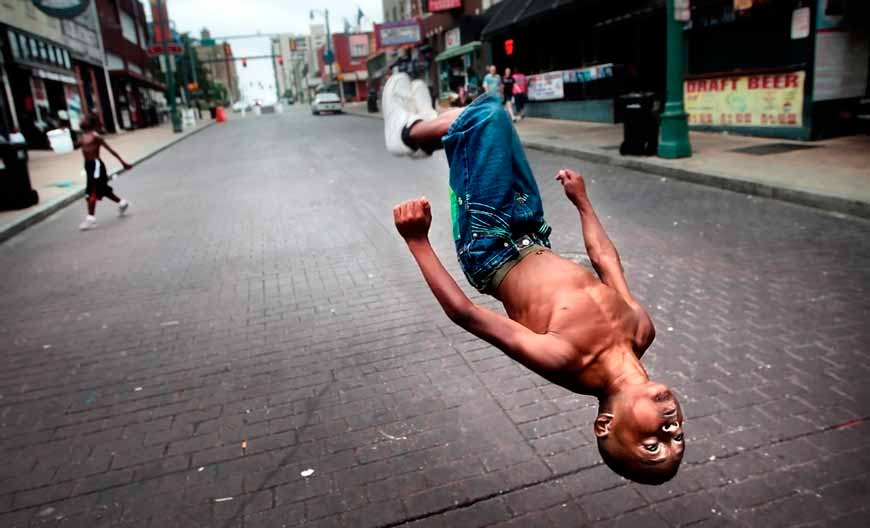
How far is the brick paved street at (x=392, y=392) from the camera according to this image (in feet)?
9.32

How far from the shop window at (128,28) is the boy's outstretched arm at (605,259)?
159 ft

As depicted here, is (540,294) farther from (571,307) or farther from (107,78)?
(107,78)

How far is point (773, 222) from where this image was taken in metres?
7.20

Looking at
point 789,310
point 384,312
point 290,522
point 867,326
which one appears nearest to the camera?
point 290,522

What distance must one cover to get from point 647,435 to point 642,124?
11074mm

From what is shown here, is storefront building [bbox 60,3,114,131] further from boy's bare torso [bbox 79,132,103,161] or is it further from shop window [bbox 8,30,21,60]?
boy's bare torso [bbox 79,132,103,161]

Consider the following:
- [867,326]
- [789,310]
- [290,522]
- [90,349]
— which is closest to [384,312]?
[90,349]

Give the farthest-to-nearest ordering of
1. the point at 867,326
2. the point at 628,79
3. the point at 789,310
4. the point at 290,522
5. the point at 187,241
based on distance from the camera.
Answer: the point at 628,79, the point at 187,241, the point at 789,310, the point at 867,326, the point at 290,522

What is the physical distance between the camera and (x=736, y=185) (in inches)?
355

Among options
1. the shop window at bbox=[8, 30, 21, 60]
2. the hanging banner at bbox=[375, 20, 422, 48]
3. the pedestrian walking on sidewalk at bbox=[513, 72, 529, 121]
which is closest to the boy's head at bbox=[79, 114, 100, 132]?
the pedestrian walking on sidewalk at bbox=[513, 72, 529, 121]

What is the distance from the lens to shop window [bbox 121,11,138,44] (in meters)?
44.2

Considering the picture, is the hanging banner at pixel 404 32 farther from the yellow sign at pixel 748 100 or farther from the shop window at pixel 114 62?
the yellow sign at pixel 748 100

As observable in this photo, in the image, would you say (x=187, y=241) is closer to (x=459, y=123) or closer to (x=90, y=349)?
(x=90, y=349)

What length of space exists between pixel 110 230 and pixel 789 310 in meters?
9.05
